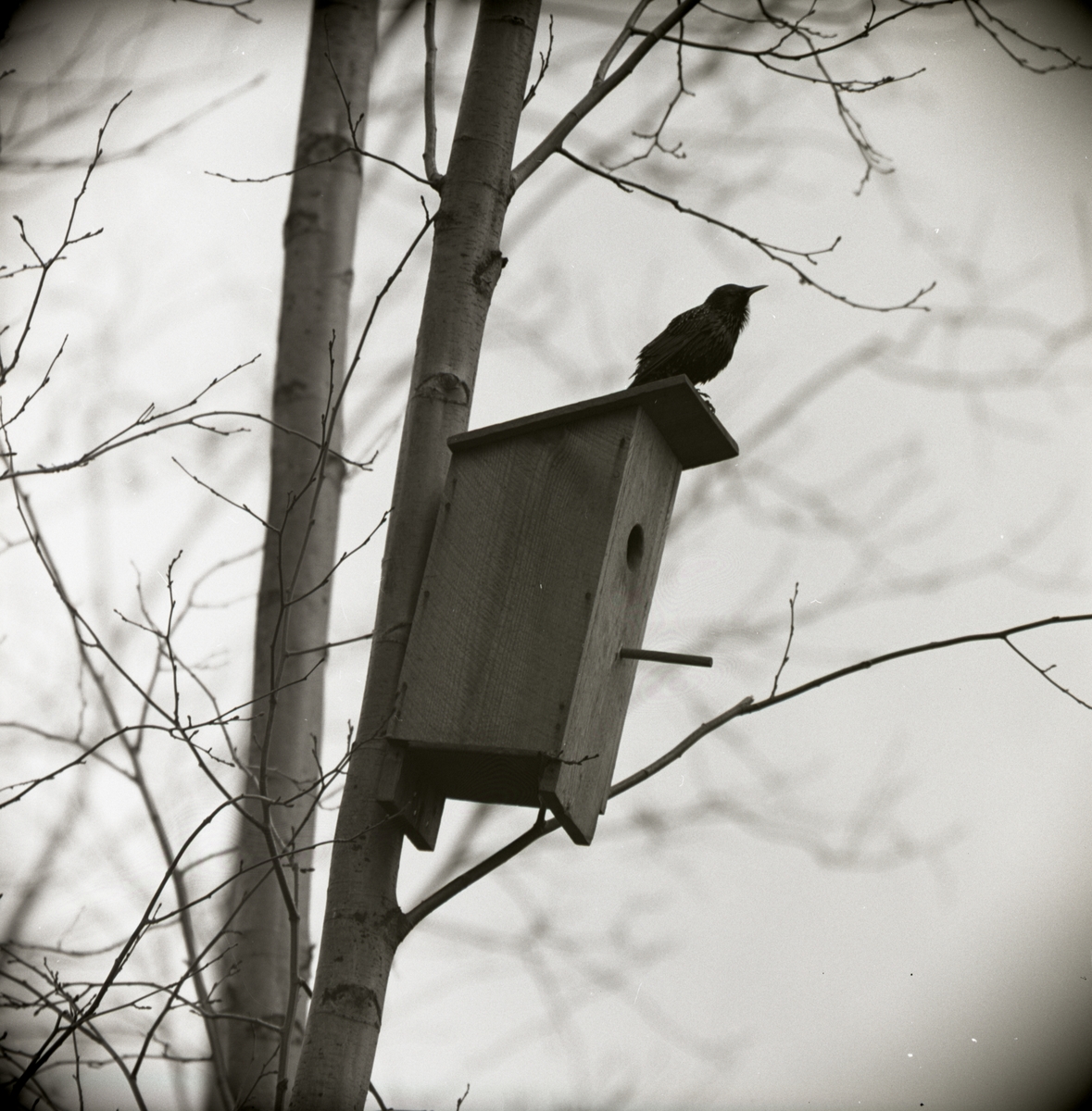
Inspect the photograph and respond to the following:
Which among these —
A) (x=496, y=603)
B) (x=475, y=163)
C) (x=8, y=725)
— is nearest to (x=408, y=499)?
(x=496, y=603)

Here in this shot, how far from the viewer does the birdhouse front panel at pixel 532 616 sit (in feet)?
8.11

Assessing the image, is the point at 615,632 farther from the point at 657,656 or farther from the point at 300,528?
the point at 300,528

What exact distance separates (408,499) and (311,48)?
2250 mm

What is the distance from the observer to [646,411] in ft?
9.03

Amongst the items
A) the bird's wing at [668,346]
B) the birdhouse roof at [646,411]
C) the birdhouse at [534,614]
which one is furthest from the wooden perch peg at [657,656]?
the bird's wing at [668,346]

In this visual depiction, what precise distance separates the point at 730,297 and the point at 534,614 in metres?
1.39

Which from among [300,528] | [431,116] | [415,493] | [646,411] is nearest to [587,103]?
[431,116]

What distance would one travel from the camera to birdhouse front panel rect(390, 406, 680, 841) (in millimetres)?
2471

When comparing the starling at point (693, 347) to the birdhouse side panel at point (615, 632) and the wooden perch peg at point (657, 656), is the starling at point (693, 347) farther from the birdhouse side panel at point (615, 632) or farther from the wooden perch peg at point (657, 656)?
the wooden perch peg at point (657, 656)

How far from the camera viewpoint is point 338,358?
3846mm

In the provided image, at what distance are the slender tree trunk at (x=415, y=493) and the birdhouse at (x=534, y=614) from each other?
41mm

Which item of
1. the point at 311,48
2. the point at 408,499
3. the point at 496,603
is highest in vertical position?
the point at 311,48

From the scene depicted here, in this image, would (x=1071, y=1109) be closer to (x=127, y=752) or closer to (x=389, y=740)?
(x=389, y=740)

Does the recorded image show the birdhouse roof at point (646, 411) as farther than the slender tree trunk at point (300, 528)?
No
